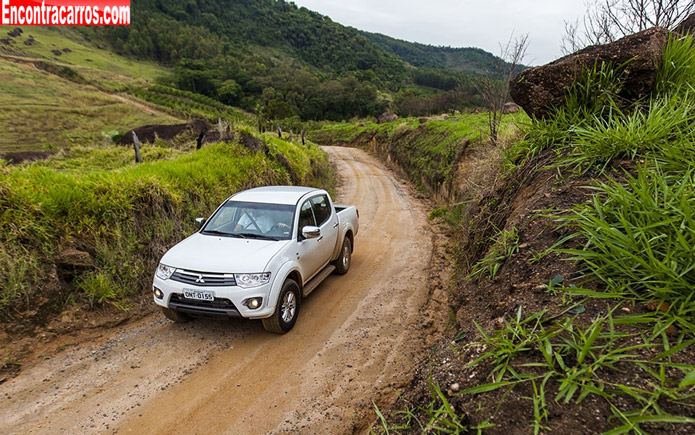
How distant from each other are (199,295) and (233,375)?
1067mm

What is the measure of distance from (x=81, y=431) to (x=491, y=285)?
444cm

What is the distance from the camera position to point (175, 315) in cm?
488

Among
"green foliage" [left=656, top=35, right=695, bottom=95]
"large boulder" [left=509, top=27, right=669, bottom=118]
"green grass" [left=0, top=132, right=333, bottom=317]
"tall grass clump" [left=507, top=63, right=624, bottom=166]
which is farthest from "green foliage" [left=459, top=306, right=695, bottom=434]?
"green grass" [left=0, top=132, right=333, bottom=317]

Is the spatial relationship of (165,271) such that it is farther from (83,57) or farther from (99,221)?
(83,57)

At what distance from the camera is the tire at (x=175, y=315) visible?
4.80 m

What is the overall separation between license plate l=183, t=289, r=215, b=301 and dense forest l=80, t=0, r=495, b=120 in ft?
95.3

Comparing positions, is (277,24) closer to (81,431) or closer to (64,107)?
(64,107)

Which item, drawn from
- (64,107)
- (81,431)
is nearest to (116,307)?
(81,431)

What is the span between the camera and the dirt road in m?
3.40

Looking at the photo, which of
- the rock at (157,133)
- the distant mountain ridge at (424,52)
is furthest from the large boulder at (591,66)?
the distant mountain ridge at (424,52)

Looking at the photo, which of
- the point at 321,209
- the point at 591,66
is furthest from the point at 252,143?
the point at 591,66

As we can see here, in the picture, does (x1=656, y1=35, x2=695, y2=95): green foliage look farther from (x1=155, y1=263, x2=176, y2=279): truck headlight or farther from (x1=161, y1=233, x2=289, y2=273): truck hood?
(x1=155, y1=263, x2=176, y2=279): truck headlight

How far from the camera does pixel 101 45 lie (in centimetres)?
8131

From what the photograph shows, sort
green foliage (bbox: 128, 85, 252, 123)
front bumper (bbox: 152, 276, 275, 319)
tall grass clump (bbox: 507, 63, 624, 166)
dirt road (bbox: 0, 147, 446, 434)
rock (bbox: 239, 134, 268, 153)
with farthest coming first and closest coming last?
green foliage (bbox: 128, 85, 252, 123)
rock (bbox: 239, 134, 268, 153)
tall grass clump (bbox: 507, 63, 624, 166)
front bumper (bbox: 152, 276, 275, 319)
dirt road (bbox: 0, 147, 446, 434)
